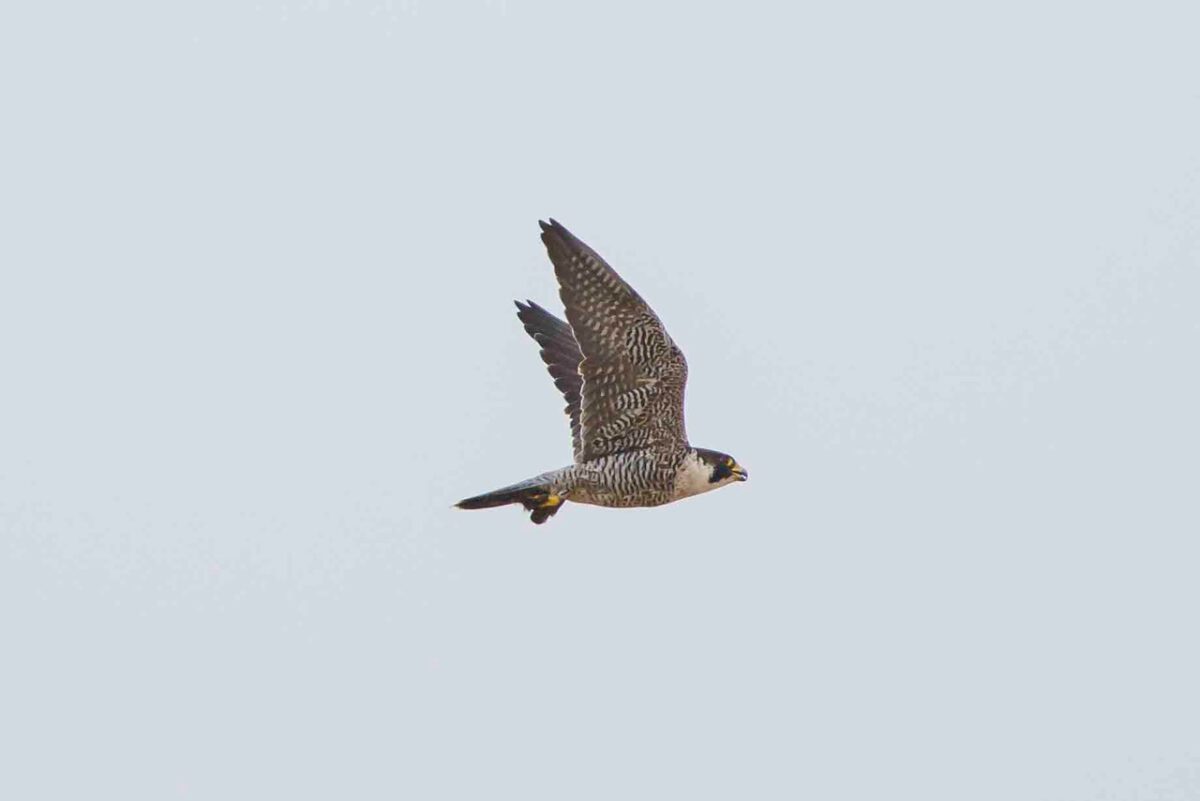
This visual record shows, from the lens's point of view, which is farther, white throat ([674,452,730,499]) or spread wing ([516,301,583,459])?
spread wing ([516,301,583,459])

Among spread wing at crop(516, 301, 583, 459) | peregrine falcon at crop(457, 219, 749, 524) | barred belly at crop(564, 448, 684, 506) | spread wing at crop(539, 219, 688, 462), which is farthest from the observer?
spread wing at crop(516, 301, 583, 459)

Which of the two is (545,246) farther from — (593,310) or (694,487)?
(694,487)

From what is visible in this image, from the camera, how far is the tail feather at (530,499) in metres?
19.7

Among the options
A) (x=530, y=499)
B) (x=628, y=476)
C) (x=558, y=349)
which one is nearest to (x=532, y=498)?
(x=530, y=499)

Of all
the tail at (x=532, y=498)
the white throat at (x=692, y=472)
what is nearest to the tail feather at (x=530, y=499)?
the tail at (x=532, y=498)

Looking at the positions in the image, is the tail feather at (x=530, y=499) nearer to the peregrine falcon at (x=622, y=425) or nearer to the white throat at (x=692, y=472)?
the peregrine falcon at (x=622, y=425)

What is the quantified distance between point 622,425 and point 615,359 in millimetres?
593

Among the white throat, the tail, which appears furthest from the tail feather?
the white throat

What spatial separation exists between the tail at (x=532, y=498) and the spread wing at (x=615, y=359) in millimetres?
389

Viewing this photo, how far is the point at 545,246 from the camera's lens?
1928 cm

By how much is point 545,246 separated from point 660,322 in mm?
1049

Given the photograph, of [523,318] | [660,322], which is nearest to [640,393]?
[660,322]

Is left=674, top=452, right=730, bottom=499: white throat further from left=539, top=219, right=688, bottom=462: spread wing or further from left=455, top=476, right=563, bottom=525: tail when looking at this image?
left=455, top=476, right=563, bottom=525: tail

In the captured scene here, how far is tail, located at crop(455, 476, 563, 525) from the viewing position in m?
19.7
